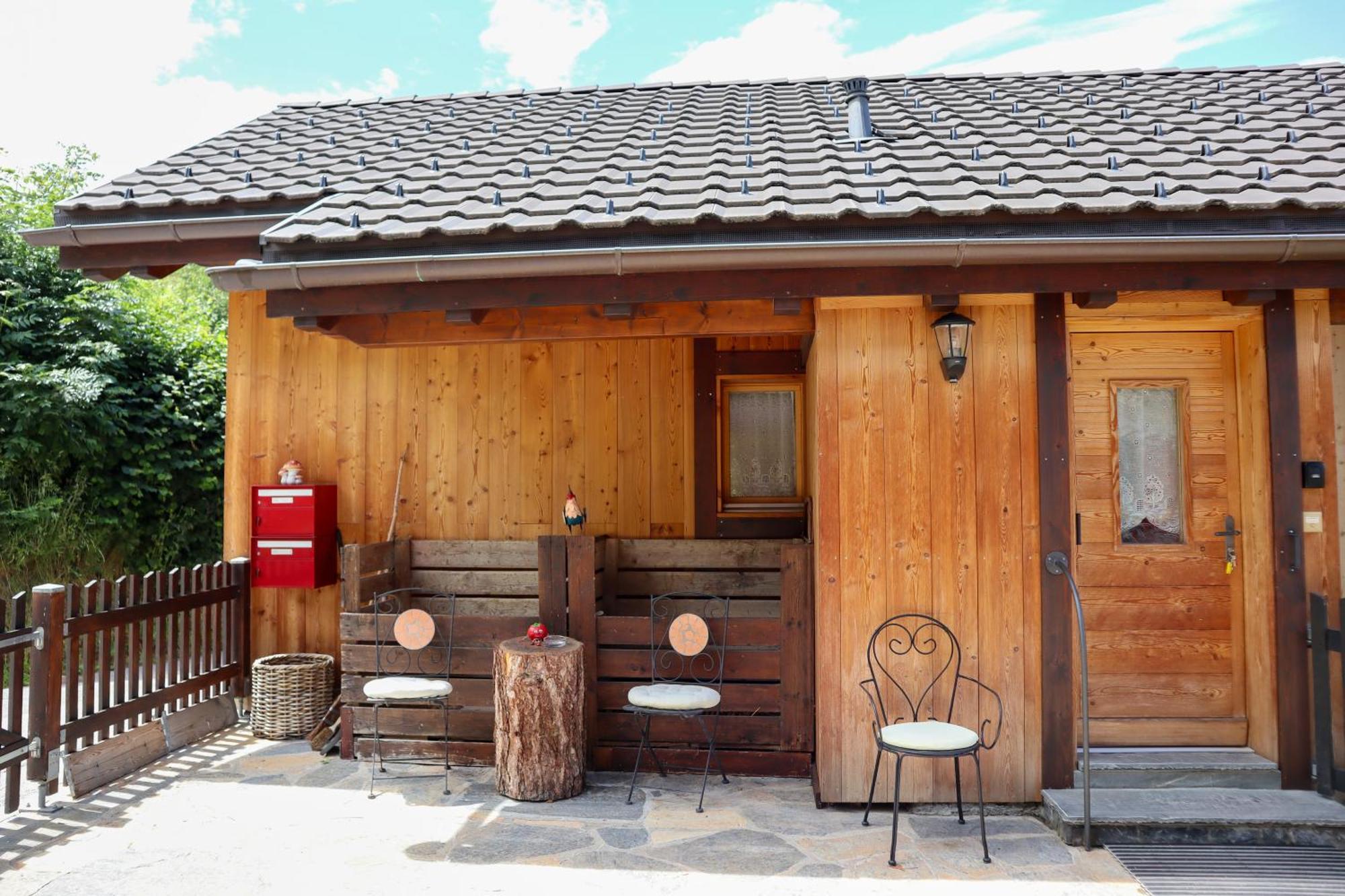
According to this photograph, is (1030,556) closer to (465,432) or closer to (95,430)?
(465,432)

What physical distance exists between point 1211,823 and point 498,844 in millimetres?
3186

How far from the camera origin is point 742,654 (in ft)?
16.1

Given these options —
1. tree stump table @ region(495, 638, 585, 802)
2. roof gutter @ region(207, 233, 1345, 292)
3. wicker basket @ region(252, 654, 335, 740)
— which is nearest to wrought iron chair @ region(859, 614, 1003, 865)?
tree stump table @ region(495, 638, 585, 802)

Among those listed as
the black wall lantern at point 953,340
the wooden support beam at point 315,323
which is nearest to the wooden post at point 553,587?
the wooden support beam at point 315,323

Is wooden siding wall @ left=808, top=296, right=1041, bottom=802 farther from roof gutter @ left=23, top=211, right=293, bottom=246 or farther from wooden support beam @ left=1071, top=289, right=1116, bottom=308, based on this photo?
roof gutter @ left=23, top=211, right=293, bottom=246

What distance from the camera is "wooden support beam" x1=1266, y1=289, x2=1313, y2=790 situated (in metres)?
4.21

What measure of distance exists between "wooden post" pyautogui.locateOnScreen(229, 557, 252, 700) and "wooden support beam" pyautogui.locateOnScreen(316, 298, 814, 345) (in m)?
2.10

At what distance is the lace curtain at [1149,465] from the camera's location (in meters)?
4.68

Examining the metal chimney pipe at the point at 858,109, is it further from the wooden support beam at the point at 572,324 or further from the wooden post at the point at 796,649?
the wooden post at the point at 796,649

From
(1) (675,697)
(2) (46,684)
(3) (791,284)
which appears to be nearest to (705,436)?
(3) (791,284)

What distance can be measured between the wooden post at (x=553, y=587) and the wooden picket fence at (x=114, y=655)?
7.84 feet

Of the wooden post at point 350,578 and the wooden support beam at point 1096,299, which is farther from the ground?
the wooden support beam at point 1096,299

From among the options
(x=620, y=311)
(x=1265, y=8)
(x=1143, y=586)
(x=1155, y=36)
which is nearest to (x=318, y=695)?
(x=620, y=311)

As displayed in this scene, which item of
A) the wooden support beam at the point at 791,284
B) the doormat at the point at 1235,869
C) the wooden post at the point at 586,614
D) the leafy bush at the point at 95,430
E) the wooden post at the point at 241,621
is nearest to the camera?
the doormat at the point at 1235,869
